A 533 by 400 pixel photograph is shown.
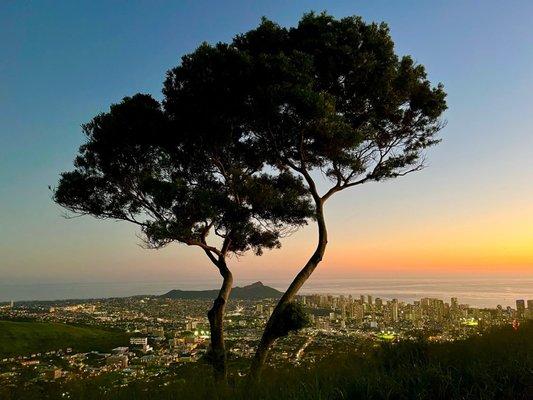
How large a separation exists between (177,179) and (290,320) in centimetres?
476

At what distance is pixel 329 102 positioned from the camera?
428 inches

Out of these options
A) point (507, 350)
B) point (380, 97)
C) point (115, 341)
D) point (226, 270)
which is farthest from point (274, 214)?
point (115, 341)

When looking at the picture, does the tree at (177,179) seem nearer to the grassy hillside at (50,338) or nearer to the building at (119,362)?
the building at (119,362)

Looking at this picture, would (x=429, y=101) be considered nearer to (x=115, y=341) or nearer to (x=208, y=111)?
(x=208, y=111)

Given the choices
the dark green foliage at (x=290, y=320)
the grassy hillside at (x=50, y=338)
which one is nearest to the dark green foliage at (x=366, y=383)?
the dark green foliage at (x=290, y=320)

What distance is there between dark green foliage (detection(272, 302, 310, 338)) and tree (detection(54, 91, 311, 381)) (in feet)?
5.67

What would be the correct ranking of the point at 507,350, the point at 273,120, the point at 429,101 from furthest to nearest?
1. the point at 429,101
2. the point at 273,120
3. the point at 507,350

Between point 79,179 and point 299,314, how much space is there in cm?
737

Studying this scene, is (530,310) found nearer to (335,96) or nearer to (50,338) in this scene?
(335,96)

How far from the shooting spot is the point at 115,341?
37.6 metres

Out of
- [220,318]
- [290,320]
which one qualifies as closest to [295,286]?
[290,320]

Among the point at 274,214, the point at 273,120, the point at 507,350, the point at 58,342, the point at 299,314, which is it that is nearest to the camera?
the point at 507,350

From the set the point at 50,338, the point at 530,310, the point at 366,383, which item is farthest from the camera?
the point at 50,338

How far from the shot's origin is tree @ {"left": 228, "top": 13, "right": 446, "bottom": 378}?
36.1 ft
